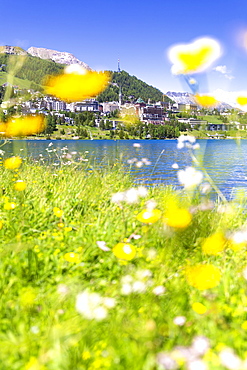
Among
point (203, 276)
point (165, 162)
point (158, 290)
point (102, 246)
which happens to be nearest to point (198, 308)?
point (158, 290)

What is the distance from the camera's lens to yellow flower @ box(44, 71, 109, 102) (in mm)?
2605

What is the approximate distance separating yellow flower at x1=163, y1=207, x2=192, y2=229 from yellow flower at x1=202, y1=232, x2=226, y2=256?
0.87 feet

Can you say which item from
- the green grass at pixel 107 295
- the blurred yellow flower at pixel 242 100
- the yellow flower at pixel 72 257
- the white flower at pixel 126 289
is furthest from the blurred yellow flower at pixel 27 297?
the blurred yellow flower at pixel 242 100

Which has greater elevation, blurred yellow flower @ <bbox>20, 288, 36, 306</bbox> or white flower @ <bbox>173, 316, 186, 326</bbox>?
blurred yellow flower @ <bbox>20, 288, 36, 306</bbox>

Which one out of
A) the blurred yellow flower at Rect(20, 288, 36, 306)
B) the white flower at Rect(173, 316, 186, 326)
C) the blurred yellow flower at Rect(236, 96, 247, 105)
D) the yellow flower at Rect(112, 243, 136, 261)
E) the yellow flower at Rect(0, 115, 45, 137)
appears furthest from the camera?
the yellow flower at Rect(0, 115, 45, 137)

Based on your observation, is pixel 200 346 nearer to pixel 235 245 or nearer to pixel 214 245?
pixel 214 245

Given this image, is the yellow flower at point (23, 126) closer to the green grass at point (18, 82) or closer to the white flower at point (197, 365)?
the green grass at point (18, 82)

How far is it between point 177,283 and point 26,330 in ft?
3.60

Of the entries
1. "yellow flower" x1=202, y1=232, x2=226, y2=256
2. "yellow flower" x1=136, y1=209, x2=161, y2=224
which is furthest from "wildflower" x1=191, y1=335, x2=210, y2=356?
"yellow flower" x1=136, y1=209, x2=161, y2=224

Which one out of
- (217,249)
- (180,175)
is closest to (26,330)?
(217,249)

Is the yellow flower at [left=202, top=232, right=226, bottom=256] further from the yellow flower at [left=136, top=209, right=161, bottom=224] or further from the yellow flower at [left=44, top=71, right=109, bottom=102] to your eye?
the yellow flower at [left=44, top=71, right=109, bottom=102]

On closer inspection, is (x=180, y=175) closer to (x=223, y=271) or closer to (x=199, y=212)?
(x=199, y=212)

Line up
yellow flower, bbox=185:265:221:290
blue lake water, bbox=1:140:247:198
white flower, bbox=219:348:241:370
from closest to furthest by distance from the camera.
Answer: white flower, bbox=219:348:241:370 → yellow flower, bbox=185:265:221:290 → blue lake water, bbox=1:140:247:198

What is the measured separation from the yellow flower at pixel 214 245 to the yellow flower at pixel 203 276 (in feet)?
1.00
